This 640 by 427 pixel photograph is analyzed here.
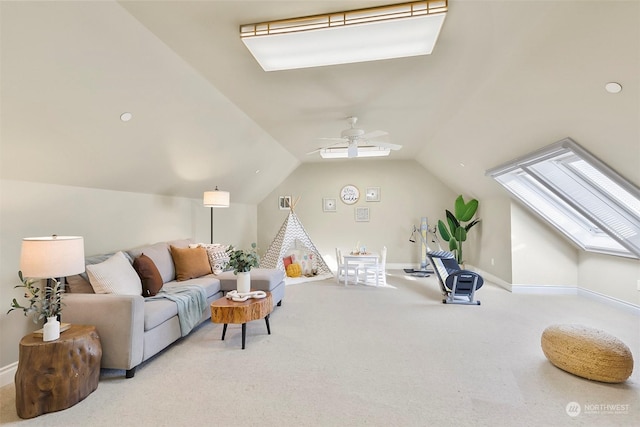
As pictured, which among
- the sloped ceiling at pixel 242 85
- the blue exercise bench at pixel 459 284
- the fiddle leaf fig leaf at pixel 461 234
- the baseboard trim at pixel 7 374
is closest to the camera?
the sloped ceiling at pixel 242 85

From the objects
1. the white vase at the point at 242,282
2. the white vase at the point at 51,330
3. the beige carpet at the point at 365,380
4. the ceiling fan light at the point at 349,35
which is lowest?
the beige carpet at the point at 365,380

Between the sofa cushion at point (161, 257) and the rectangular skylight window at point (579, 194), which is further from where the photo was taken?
the sofa cushion at point (161, 257)

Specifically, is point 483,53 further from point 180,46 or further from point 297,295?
point 297,295

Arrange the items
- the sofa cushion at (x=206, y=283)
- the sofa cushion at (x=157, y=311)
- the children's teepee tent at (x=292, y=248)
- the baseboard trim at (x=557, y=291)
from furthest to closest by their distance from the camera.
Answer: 1. the children's teepee tent at (x=292, y=248)
2. the baseboard trim at (x=557, y=291)
3. the sofa cushion at (x=206, y=283)
4. the sofa cushion at (x=157, y=311)

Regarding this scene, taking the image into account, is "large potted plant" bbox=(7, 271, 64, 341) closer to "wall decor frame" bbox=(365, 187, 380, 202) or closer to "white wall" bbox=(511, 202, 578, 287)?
"white wall" bbox=(511, 202, 578, 287)

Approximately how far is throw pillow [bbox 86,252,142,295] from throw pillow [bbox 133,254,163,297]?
47mm

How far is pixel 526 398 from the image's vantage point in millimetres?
2148

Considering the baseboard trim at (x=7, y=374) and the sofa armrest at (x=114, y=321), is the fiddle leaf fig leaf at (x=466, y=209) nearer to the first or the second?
the sofa armrest at (x=114, y=321)

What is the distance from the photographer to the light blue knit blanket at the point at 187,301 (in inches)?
119

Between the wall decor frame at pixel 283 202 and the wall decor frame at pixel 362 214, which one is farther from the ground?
the wall decor frame at pixel 283 202

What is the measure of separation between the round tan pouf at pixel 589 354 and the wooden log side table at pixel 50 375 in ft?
12.4

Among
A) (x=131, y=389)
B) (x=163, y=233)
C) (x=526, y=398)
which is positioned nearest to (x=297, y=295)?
(x=163, y=233)

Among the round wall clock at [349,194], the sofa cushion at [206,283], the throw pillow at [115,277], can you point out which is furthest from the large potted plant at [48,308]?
the round wall clock at [349,194]

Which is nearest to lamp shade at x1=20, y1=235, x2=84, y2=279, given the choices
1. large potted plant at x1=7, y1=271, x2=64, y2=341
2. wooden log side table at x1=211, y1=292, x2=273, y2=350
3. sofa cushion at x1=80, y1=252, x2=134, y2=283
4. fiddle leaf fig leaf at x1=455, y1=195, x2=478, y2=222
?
large potted plant at x1=7, y1=271, x2=64, y2=341
